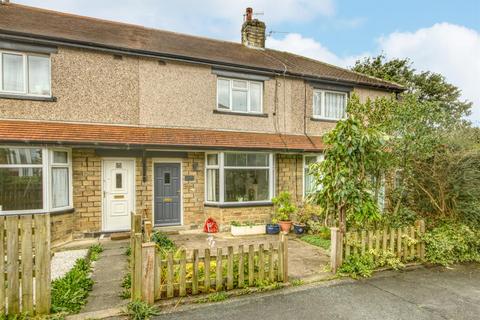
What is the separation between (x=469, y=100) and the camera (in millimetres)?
27672

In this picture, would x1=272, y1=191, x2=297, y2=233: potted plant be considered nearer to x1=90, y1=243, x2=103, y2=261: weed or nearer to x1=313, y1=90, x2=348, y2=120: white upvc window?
x1=313, y1=90, x2=348, y2=120: white upvc window

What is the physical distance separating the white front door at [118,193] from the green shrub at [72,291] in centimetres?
352

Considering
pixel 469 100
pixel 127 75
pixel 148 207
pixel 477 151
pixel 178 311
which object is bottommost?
pixel 178 311

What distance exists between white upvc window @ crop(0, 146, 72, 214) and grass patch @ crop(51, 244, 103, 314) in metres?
2.85

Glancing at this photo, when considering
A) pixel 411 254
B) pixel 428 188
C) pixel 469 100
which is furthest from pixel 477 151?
pixel 469 100

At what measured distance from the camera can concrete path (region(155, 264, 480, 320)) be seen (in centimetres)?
413

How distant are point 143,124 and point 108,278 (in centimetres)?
513

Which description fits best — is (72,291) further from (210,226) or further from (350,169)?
(350,169)

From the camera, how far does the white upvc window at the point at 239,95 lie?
1044cm

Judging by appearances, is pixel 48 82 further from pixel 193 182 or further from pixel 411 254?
pixel 411 254

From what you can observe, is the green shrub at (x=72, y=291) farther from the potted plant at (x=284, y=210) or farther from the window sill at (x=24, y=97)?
the potted plant at (x=284, y=210)

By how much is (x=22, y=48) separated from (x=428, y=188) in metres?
11.0

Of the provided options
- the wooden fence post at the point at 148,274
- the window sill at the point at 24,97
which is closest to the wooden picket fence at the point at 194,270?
the wooden fence post at the point at 148,274

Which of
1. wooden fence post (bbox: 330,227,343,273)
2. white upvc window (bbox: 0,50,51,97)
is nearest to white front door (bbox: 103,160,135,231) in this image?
white upvc window (bbox: 0,50,51,97)
